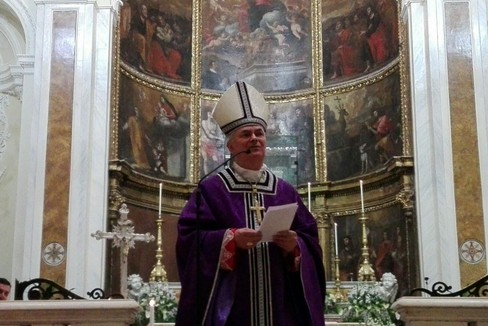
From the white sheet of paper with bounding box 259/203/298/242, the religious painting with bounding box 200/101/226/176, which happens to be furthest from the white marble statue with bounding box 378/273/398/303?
the religious painting with bounding box 200/101/226/176

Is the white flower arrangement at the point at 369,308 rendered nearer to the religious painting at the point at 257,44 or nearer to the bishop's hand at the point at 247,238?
the bishop's hand at the point at 247,238

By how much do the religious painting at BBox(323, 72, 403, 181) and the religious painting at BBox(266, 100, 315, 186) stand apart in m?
0.37

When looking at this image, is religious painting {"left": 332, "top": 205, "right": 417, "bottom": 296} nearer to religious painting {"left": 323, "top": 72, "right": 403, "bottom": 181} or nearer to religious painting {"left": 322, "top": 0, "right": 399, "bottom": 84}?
religious painting {"left": 323, "top": 72, "right": 403, "bottom": 181}

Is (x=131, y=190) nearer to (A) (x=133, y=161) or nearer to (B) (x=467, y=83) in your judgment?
(A) (x=133, y=161)

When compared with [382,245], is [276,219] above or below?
below

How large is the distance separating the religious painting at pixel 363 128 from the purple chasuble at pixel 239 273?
9115 mm

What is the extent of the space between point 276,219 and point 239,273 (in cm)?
41

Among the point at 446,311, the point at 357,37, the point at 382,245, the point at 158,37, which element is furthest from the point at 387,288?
the point at 158,37

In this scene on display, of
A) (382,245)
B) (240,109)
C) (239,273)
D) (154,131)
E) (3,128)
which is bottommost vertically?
(239,273)

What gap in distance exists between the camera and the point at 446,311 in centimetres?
438

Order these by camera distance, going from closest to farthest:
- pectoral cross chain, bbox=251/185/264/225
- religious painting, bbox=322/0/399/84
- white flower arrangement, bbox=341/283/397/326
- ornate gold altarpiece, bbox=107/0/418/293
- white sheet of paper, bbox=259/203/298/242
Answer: white sheet of paper, bbox=259/203/298/242 → pectoral cross chain, bbox=251/185/264/225 → white flower arrangement, bbox=341/283/397/326 → ornate gold altarpiece, bbox=107/0/418/293 → religious painting, bbox=322/0/399/84

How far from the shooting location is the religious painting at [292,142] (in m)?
14.4

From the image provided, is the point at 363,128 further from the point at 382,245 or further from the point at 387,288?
the point at 387,288

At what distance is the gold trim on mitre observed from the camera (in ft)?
13.3
